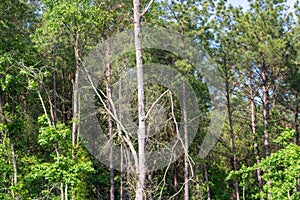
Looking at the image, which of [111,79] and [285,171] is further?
[111,79]

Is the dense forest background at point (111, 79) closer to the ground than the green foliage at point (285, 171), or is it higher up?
higher up

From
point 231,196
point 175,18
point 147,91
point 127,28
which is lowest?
point 231,196

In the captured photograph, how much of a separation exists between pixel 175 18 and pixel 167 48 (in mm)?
1152

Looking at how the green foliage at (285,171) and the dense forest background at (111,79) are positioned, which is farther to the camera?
the dense forest background at (111,79)

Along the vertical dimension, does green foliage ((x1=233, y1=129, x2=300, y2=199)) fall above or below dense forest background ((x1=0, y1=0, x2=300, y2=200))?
below

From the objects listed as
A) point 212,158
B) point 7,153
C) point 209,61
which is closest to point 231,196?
point 212,158

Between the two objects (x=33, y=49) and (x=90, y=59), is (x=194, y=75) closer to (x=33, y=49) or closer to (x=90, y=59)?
(x=90, y=59)

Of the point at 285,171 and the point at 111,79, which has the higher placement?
the point at 111,79

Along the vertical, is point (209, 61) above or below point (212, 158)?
above

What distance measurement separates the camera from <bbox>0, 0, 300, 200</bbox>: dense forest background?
1034cm

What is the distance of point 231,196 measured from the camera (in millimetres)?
21109

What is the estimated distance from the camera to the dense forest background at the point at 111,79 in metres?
10.3

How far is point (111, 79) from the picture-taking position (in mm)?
14953

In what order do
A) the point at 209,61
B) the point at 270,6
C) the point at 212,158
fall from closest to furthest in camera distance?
the point at 270,6 → the point at 209,61 → the point at 212,158
